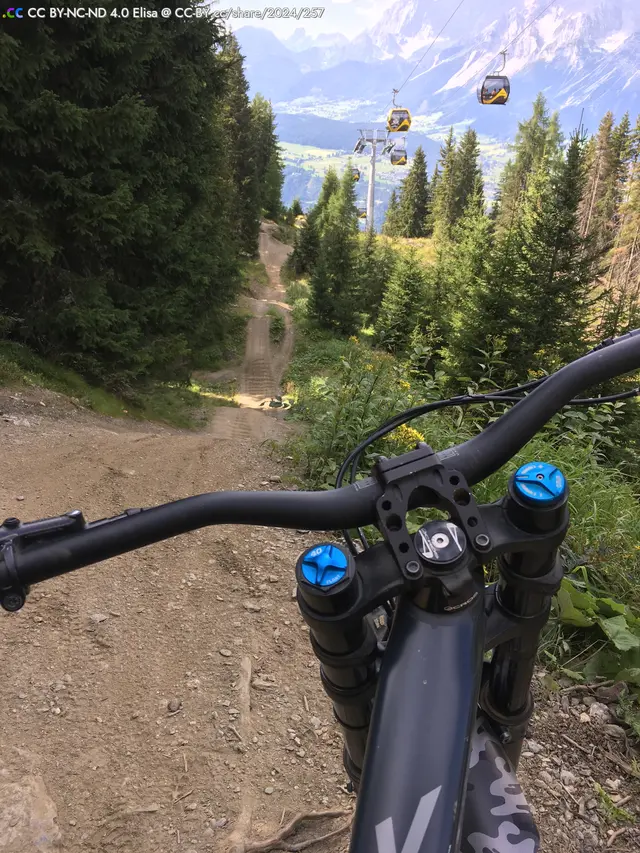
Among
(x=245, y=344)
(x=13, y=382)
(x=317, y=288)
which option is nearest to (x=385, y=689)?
(x=13, y=382)

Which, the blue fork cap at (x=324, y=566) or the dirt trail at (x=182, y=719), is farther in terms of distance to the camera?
the dirt trail at (x=182, y=719)

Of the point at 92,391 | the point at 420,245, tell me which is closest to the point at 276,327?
the point at 92,391

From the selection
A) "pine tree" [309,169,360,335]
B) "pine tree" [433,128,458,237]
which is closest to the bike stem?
"pine tree" [309,169,360,335]

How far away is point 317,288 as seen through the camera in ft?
89.0

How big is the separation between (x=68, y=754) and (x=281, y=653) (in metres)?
1.11

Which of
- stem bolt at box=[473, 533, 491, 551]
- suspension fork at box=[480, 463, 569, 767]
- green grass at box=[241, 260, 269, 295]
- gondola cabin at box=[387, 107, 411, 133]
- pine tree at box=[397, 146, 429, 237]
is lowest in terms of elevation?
green grass at box=[241, 260, 269, 295]

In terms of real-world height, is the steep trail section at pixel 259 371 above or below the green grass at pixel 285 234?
below

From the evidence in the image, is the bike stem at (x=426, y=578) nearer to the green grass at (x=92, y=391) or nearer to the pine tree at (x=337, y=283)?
the green grass at (x=92, y=391)

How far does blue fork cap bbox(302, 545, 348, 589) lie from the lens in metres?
0.84

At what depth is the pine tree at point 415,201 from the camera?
182ft

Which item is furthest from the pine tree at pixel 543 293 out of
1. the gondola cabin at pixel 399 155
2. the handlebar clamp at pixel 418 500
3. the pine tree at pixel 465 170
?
the pine tree at pixel 465 170

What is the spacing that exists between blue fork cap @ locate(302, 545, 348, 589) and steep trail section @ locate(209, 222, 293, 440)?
8.66 meters

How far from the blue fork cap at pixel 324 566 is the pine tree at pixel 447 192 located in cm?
4915

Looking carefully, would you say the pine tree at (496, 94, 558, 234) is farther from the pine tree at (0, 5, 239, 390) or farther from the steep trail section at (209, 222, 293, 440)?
the pine tree at (0, 5, 239, 390)
